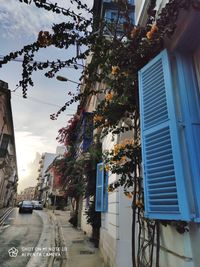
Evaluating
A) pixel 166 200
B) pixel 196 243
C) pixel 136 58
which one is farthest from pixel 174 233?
pixel 136 58

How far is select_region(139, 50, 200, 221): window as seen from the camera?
69.3 inches

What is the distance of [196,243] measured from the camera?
181cm

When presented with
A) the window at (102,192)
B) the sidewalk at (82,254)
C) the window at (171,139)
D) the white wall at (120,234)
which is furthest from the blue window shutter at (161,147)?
the sidewalk at (82,254)

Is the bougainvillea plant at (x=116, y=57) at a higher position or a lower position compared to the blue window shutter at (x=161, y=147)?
higher

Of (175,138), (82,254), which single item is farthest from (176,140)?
(82,254)

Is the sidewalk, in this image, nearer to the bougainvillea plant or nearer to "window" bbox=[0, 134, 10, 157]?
the bougainvillea plant

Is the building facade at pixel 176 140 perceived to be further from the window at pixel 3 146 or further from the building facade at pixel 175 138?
the window at pixel 3 146

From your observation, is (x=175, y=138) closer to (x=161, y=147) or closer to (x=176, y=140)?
Result: (x=176, y=140)

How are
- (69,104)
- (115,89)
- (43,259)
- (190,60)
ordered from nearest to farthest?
(190,60) < (115,89) < (69,104) < (43,259)

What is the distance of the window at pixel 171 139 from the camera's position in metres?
1.76

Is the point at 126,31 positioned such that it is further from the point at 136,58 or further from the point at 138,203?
the point at 138,203

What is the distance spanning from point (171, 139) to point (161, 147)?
168 mm

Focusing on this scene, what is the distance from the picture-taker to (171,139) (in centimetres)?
196

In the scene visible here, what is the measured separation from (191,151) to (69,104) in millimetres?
2336
